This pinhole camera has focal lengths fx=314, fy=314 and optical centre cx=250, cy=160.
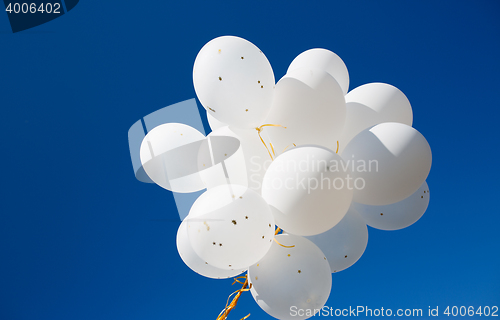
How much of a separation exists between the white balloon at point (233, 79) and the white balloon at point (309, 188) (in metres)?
0.16

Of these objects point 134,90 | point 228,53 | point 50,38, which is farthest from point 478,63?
point 50,38

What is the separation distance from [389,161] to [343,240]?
278mm

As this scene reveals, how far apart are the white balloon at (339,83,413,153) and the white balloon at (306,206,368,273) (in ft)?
0.67

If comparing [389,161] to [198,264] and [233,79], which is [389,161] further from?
[198,264]

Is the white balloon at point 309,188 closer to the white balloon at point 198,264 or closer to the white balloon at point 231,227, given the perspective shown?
the white balloon at point 231,227

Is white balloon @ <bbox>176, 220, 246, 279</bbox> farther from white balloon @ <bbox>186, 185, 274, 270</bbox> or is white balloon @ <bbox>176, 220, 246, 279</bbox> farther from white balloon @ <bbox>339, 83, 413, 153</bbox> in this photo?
white balloon @ <bbox>339, 83, 413, 153</bbox>

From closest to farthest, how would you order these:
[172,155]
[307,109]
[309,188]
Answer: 1. [309,188]
2. [307,109]
3. [172,155]

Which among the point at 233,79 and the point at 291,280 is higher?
the point at 233,79

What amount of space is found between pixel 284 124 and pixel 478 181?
142 cm

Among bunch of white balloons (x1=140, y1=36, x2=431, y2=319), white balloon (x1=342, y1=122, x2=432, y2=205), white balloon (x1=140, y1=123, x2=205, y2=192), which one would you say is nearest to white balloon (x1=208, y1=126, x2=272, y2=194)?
bunch of white balloons (x1=140, y1=36, x2=431, y2=319)

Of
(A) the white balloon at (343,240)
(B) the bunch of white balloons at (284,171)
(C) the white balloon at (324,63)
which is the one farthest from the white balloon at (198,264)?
(C) the white balloon at (324,63)

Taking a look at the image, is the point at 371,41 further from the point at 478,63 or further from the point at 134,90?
the point at 134,90

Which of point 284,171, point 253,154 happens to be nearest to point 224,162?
point 253,154

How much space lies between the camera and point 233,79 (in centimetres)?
70
